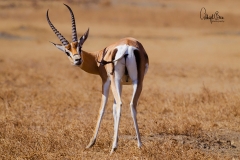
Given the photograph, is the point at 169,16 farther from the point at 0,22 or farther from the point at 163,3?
the point at 0,22

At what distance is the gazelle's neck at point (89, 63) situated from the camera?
7688 millimetres

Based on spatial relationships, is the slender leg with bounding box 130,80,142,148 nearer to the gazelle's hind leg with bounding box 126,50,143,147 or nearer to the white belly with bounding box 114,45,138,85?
the gazelle's hind leg with bounding box 126,50,143,147

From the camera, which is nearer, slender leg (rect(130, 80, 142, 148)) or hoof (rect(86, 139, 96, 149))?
slender leg (rect(130, 80, 142, 148))

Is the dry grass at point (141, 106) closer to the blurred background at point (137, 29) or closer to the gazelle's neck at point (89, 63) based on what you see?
the blurred background at point (137, 29)

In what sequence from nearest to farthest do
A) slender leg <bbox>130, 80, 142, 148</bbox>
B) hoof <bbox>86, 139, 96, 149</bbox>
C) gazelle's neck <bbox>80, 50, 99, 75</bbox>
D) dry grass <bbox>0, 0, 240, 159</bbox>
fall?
slender leg <bbox>130, 80, 142, 148</bbox> < dry grass <bbox>0, 0, 240, 159</bbox> < hoof <bbox>86, 139, 96, 149</bbox> < gazelle's neck <bbox>80, 50, 99, 75</bbox>

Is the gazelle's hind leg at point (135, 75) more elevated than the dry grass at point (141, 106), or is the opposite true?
the gazelle's hind leg at point (135, 75)

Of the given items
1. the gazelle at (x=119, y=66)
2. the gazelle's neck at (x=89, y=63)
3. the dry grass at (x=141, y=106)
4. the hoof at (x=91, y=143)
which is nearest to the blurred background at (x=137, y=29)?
the dry grass at (x=141, y=106)

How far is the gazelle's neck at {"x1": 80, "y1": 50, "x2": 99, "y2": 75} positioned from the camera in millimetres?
7688

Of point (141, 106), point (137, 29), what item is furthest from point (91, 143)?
point (137, 29)

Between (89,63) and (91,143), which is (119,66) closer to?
(89,63)

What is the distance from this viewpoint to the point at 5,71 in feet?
54.9

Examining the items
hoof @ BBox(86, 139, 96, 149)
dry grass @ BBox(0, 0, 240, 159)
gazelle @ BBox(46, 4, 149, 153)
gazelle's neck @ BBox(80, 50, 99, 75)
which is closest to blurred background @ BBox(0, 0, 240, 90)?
dry grass @ BBox(0, 0, 240, 159)

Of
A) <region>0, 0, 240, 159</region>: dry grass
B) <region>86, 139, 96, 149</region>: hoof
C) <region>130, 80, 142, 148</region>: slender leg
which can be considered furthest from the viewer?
<region>86, 139, 96, 149</region>: hoof

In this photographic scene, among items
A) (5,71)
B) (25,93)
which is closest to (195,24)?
(5,71)
